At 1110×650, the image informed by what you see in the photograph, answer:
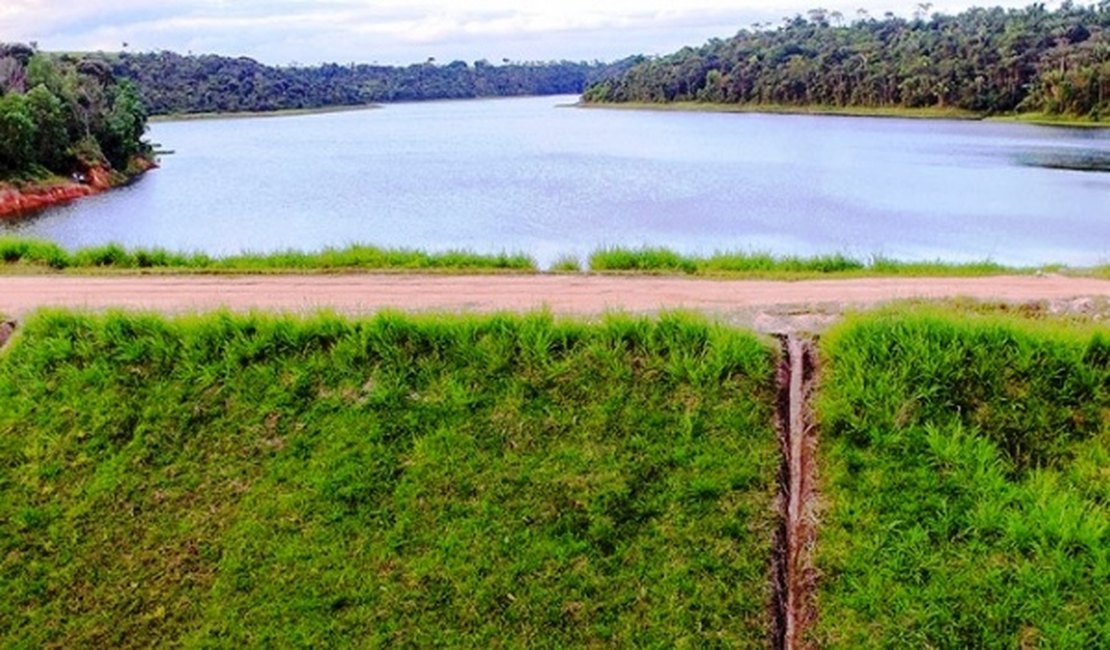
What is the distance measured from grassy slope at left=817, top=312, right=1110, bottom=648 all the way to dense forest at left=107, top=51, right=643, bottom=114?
10608 cm

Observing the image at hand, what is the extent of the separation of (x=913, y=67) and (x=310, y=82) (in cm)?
8068

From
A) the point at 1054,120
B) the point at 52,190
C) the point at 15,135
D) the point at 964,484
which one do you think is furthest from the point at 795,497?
the point at 1054,120

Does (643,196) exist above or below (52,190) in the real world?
below

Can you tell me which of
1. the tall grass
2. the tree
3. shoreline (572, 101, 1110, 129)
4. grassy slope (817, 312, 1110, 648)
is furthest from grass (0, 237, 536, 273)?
shoreline (572, 101, 1110, 129)

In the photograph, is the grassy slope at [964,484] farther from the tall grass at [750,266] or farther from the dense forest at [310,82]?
the dense forest at [310,82]

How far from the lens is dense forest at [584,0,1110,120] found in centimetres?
6944

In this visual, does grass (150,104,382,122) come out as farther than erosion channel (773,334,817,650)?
Yes

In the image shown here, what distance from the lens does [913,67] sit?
80875 millimetres

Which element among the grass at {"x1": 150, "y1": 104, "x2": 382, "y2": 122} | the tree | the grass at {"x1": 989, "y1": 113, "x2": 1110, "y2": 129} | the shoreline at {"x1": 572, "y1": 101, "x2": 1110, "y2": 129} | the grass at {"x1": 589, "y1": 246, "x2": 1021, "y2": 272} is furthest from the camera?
the grass at {"x1": 150, "y1": 104, "x2": 382, "y2": 122}

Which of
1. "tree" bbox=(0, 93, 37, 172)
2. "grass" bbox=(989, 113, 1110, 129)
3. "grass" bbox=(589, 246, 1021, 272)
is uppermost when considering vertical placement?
"tree" bbox=(0, 93, 37, 172)

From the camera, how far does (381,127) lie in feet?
283

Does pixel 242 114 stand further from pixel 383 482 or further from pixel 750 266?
pixel 383 482

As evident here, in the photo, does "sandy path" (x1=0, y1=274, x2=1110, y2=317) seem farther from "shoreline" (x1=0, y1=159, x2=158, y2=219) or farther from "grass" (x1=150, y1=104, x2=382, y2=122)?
"grass" (x1=150, y1=104, x2=382, y2=122)

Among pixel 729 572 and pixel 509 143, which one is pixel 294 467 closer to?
pixel 729 572
